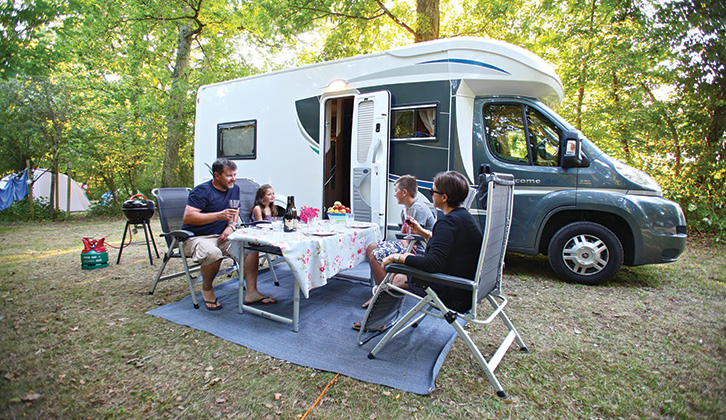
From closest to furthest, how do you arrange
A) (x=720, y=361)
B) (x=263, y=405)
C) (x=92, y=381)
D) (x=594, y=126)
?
(x=720, y=361) → (x=263, y=405) → (x=92, y=381) → (x=594, y=126)

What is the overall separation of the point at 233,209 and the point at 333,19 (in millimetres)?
7141

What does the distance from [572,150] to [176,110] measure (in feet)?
35.6

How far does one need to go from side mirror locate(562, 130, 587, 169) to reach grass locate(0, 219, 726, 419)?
4.54 ft

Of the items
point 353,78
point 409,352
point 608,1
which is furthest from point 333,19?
point 608,1

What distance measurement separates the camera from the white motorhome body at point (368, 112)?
4094 millimetres

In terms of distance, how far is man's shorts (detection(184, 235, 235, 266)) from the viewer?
2.93 meters

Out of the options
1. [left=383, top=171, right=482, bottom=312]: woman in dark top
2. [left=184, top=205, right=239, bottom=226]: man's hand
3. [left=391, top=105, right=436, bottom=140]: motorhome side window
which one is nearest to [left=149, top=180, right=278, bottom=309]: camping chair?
[left=184, top=205, right=239, bottom=226]: man's hand

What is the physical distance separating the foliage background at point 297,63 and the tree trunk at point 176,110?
0.16 feet

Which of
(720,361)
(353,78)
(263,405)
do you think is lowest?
(263,405)

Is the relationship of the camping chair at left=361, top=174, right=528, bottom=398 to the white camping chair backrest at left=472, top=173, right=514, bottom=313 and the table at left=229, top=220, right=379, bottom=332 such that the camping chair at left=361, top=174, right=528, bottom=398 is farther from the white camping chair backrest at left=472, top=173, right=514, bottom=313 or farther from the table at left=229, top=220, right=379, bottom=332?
the table at left=229, top=220, right=379, bottom=332

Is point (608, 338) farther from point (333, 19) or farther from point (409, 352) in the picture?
A: point (333, 19)

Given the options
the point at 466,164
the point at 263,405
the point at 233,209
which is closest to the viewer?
the point at 263,405


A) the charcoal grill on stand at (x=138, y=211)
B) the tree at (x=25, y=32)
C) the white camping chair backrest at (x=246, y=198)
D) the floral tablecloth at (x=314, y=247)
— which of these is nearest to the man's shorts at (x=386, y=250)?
the floral tablecloth at (x=314, y=247)

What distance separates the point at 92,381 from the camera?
6.61ft
